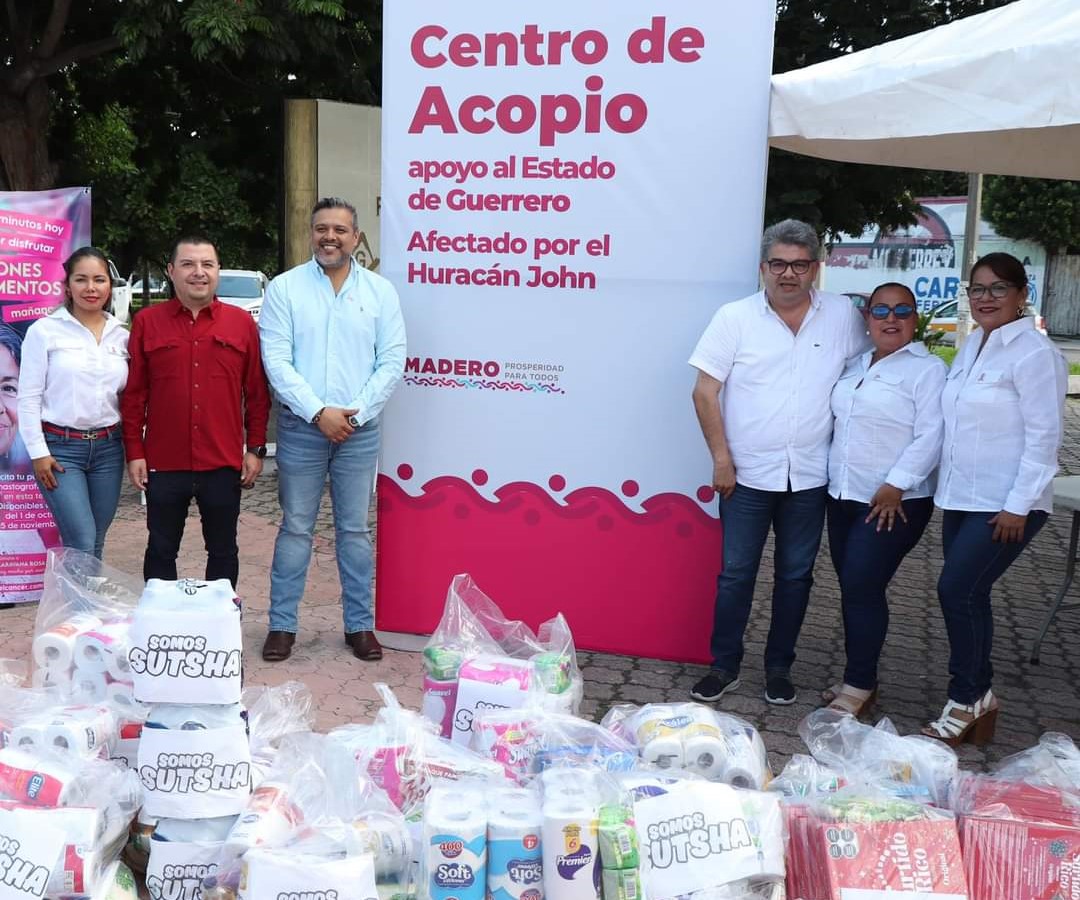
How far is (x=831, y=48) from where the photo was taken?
7.09 m

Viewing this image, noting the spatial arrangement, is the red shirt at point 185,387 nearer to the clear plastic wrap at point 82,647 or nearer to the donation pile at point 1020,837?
the clear plastic wrap at point 82,647

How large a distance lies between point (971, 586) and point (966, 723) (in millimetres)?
501

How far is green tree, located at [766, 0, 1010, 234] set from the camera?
22.6 ft

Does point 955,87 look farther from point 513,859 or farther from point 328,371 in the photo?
point 513,859

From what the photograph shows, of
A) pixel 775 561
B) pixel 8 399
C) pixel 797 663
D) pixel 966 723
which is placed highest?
pixel 8 399

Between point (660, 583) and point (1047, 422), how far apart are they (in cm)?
162

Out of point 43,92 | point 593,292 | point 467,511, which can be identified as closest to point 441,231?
point 593,292

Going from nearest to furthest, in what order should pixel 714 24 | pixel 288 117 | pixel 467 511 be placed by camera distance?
1. pixel 714 24
2. pixel 467 511
3. pixel 288 117

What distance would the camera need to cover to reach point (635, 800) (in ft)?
7.61

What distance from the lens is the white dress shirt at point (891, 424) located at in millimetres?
3643

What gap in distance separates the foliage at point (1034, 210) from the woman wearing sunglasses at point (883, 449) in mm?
27766

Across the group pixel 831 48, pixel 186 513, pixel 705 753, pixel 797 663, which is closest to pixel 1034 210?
pixel 831 48

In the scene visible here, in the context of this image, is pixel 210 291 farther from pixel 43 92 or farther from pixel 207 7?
pixel 43 92

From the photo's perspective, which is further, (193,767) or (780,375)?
(780,375)
